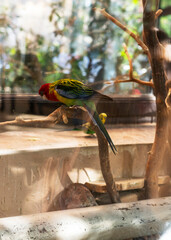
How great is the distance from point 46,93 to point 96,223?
0.43m

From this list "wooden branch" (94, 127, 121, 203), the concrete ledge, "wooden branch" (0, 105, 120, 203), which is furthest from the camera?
"wooden branch" (94, 127, 121, 203)

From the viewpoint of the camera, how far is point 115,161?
1015 millimetres

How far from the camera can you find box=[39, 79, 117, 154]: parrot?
0.88 meters

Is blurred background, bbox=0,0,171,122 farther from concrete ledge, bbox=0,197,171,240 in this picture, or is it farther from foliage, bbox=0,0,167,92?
concrete ledge, bbox=0,197,171,240

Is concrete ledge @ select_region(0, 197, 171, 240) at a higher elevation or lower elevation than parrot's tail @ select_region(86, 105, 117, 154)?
lower

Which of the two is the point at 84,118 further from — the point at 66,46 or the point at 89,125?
the point at 66,46

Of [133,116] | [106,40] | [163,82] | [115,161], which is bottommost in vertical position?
[115,161]

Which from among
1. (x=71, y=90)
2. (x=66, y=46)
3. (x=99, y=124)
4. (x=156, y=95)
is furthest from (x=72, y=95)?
(x=156, y=95)

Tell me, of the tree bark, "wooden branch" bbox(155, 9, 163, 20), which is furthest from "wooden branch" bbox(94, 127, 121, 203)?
"wooden branch" bbox(155, 9, 163, 20)

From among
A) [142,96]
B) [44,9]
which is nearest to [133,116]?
[142,96]

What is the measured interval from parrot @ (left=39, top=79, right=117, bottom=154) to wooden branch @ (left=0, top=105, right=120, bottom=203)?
0.7 inches

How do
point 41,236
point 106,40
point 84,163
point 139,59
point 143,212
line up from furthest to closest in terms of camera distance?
1. point 106,40
2. point 139,59
3. point 84,163
4. point 143,212
5. point 41,236

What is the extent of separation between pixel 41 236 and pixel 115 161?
0.39 m

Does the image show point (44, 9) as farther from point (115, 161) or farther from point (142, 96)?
point (115, 161)
